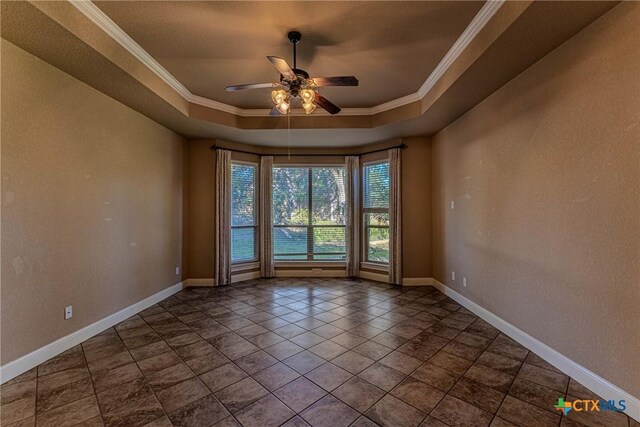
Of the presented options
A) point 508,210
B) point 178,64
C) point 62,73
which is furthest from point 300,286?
Answer: point 62,73

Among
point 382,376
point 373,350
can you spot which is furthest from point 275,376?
point 373,350

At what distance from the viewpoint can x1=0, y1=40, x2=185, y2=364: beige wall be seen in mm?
2355

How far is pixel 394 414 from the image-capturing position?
6.27ft

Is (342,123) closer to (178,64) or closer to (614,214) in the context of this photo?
(178,64)

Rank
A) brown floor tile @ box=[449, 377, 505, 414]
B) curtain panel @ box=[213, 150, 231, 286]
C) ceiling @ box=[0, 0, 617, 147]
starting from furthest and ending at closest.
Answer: curtain panel @ box=[213, 150, 231, 286] < ceiling @ box=[0, 0, 617, 147] < brown floor tile @ box=[449, 377, 505, 414]

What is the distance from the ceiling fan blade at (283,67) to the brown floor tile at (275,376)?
Answer: 2.51m

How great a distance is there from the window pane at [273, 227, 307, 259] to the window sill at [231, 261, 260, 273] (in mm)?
463

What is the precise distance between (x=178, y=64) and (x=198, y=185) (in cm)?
244

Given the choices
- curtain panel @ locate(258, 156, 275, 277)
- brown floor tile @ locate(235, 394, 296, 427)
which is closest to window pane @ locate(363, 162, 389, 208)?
curtain panel @ locate(258, 156, 275, 277)

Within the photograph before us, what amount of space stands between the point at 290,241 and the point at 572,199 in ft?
15.1

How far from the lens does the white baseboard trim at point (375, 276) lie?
5.41 m

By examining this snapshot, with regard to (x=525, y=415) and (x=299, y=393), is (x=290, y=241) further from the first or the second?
(x=525, y=415)

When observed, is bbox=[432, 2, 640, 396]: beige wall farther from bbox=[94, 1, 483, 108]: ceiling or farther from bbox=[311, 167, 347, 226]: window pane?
bbox=[311, 167, 347, 226]: window pane

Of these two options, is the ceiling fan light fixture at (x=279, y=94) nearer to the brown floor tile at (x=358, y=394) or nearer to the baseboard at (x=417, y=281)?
the brown floor tile at (x=358, y=394)
